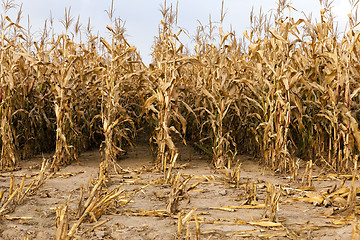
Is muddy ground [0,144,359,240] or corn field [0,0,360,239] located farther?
corn field [0,0,360,239]

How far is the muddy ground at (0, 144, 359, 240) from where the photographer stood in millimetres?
2555

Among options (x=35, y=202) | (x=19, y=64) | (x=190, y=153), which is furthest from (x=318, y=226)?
(x=19, y=64)

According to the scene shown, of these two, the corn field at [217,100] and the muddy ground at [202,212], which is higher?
the corn field at [217,100]

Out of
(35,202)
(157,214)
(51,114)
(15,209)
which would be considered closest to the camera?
(157,214)

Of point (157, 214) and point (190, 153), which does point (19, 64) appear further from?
point (157, 214)

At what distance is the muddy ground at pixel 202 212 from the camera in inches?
101

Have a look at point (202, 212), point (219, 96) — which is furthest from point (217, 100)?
point (202, 212)

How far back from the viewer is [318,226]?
8.56 feet

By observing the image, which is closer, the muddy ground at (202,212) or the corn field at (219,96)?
the muddy ground at (202,212)

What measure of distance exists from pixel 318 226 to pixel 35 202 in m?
2.44

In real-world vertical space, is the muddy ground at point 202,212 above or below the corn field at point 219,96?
below

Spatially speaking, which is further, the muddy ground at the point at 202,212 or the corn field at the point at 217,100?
the corn field at the point at 217,100

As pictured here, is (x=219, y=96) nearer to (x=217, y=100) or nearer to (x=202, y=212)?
(x=217, y=100)

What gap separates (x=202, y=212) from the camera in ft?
9.85
